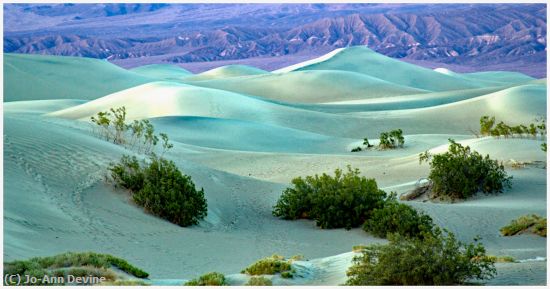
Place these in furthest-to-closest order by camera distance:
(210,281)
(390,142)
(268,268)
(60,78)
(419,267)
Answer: (60,78) < (390,142) < (268,268) < (210,281) < (419,267)

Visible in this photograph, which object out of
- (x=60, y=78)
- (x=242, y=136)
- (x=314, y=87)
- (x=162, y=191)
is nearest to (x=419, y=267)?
(x=162, y=191)

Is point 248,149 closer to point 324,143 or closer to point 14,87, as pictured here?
point 324,143

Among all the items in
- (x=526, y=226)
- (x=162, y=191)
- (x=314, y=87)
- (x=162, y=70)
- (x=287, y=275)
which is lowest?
(x=287, y=275)

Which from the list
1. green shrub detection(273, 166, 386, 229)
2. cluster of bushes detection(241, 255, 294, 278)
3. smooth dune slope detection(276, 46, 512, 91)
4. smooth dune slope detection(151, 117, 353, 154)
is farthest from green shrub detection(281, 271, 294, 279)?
smooth dune slope detection(276, 46, 512, 91)

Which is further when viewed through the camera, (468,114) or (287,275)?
(468,114)

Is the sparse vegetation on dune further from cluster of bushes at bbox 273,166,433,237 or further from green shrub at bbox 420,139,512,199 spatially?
green shrub at bbox 420,139,512,199

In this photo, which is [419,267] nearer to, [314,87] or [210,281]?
[210,281]

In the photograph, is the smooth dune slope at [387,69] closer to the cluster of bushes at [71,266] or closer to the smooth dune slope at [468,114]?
the smooth dune slope at [468,114]
